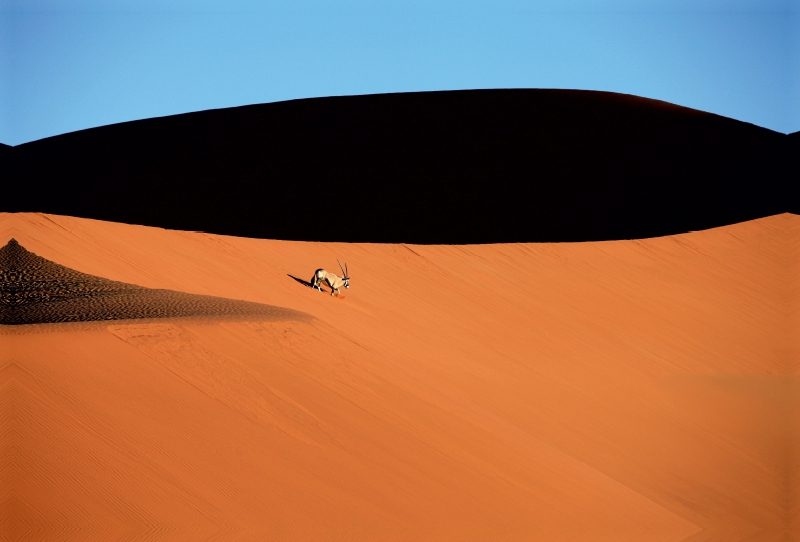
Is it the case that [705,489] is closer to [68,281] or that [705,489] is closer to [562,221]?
[68,281]

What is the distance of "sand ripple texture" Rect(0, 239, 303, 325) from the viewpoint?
1206 centimetres

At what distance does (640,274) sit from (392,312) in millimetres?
7445

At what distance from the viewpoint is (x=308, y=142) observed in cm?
3525

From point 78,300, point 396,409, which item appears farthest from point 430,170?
point 396,409

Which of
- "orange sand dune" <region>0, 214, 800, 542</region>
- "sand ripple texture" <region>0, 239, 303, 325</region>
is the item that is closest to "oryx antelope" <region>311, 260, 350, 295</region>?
"orange sand dune" <region>0, 214, 800, 542</region>

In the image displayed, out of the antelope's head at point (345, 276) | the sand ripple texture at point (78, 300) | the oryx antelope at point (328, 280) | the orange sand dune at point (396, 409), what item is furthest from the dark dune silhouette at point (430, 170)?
the sand ripple texture at point (78, 300)

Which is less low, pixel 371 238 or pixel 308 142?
pixel 308 142

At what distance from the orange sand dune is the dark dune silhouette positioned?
5.95m

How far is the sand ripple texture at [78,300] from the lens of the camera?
1206 centimetres

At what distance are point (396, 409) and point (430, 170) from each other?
20899 millimetres

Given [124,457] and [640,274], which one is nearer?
[124,457]

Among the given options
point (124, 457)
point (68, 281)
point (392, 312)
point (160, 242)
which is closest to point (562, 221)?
point (392, 312)

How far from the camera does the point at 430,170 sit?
106 ft

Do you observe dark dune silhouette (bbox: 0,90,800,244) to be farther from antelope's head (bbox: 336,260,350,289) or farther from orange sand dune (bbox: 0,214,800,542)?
orange sand dune (bbox: 0,214,800,542)
